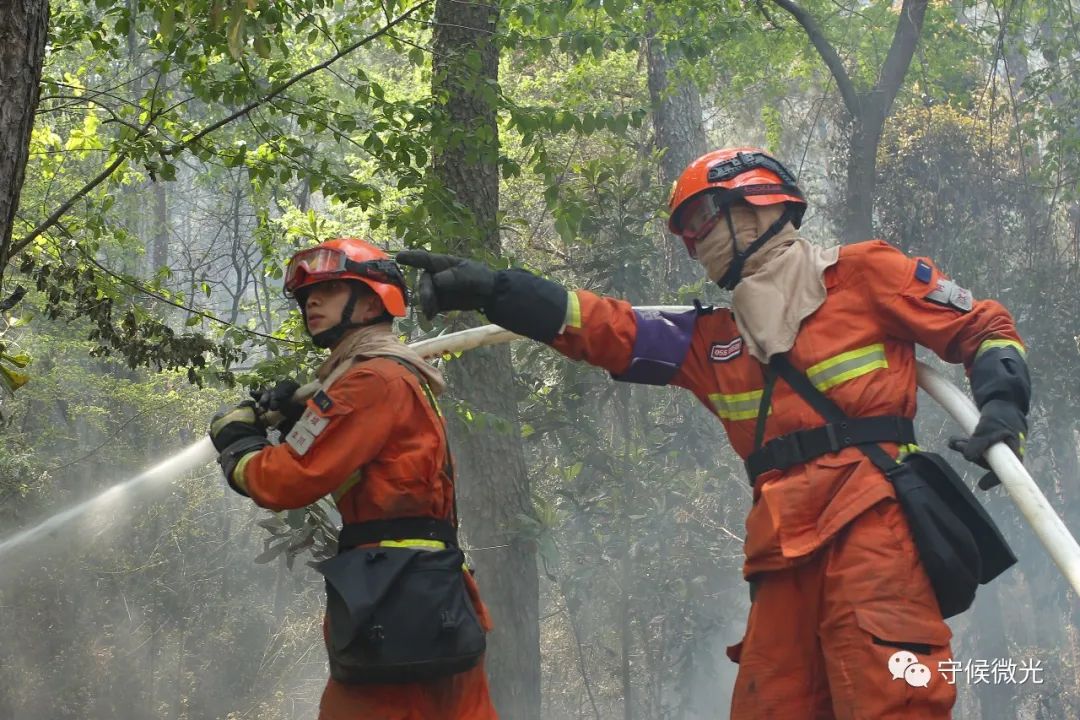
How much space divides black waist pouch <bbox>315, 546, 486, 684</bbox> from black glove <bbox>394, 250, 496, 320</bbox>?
2.60 feet

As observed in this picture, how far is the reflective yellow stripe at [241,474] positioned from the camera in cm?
368

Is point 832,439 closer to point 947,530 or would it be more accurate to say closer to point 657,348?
point 947,530

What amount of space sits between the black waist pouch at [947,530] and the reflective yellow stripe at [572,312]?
1.08 meters

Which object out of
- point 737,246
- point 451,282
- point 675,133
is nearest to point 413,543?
point 451,282

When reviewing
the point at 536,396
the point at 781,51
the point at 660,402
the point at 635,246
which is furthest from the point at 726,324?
the point at 781,51

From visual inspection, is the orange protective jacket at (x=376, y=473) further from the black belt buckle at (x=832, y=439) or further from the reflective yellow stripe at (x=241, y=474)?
the black belt buckle at (x=832, y=439)

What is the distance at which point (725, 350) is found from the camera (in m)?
3.85

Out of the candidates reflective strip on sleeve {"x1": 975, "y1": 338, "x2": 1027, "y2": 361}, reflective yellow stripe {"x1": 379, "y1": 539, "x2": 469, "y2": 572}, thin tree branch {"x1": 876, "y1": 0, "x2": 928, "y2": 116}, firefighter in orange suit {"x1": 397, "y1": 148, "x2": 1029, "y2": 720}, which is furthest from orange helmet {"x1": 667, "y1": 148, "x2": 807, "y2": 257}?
thin tree branch {"x1": 876, "y1": 0, "x2": 928, "y2": 116}

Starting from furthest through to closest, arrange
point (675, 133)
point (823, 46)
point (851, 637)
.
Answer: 1. point (675, 133)
2. point (823, 46)
3. point (851, 637)

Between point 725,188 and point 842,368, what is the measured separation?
0.74 m

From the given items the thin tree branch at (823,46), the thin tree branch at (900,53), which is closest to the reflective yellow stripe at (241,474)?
the thin tree branch at (823,46)

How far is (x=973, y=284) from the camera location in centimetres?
1611

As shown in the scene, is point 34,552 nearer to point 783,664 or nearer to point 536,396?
point 536,396

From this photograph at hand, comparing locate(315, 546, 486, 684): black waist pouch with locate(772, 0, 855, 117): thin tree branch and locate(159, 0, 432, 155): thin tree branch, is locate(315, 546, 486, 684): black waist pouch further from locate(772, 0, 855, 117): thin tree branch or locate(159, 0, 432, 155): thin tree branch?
locate(772, 0, 855, 117): thin tree branch
